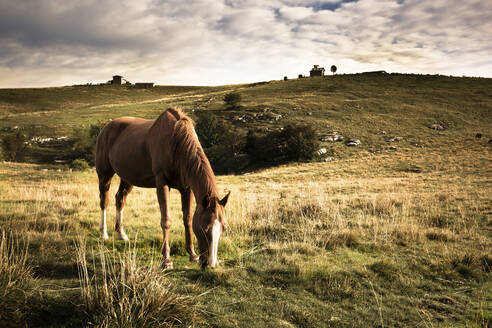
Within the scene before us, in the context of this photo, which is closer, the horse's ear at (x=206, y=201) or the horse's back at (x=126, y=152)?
the horse's ear at (x=206, y=201)

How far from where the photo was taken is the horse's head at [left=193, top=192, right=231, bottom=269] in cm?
414

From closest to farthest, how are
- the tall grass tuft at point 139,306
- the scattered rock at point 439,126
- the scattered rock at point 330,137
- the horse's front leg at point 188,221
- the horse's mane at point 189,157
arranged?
the tall grass tuft at point 139,306
the horse's mane at point 189,157
the horse's front leg at point 188,221
the scattered rock at point 330,137
the scattered rock at point 439,126

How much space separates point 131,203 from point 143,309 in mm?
9563

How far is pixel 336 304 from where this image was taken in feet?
13.8

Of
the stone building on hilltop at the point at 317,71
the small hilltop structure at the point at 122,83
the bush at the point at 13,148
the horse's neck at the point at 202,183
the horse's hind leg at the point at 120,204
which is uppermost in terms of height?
the stone building on hilltop at the point at 317,71

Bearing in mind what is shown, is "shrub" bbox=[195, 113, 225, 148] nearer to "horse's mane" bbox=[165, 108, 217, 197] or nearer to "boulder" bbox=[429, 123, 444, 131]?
"boulder" bbox=[429, 123, 444, 131]

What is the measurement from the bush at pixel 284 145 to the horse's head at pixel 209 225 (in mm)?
34620

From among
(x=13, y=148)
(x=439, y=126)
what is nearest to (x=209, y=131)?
(x=13, y=148)

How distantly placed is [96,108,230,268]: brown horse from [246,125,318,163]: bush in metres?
32.5

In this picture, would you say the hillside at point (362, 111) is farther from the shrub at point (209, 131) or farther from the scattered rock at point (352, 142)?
the shrub at point (209, 131)

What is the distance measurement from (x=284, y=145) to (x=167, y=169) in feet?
114

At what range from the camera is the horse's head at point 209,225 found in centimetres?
414

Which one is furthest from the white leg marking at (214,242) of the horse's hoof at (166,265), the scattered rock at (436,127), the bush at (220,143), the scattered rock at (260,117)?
the scattered rock at (436,127)

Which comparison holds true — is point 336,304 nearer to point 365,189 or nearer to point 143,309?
point 143,309
